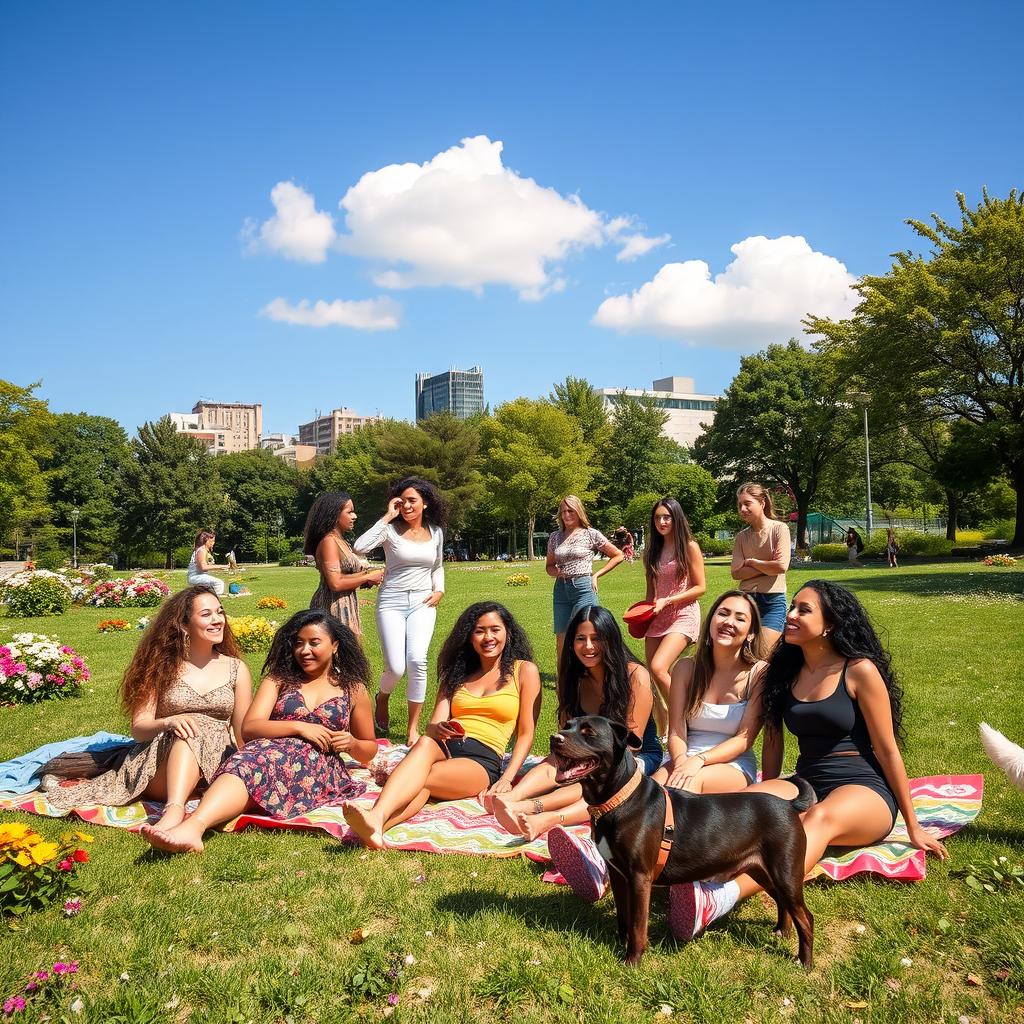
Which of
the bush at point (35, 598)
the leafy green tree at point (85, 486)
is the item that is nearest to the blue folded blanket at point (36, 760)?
the bush at point (35, 598)

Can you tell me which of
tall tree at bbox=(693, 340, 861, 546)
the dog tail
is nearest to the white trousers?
the dog tail

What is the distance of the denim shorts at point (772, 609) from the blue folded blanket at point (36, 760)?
5104 millimetres

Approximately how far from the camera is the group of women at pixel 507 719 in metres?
4.27

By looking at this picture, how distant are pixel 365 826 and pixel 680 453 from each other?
214 ft

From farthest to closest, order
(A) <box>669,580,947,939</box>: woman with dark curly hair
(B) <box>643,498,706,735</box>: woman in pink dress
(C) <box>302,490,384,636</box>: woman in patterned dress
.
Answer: (C) <box>302,490,384,636</box>: woman in patterned dress
(B) <box>643,498,706,735</box>: woman in pink dress
(A) <box>669,580,947,939</box>: woman with dark curly hair

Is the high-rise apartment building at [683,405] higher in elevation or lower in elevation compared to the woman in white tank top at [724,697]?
higher

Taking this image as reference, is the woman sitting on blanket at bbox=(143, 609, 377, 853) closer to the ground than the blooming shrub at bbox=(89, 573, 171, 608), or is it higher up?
higher up

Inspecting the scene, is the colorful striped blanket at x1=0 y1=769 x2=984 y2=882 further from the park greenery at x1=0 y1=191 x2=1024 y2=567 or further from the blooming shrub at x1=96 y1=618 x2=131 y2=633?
the park greenery at x1=0 y1=191 x2=1024 y2=567

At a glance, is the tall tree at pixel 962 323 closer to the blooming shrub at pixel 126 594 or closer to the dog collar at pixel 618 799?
the blooming shrub at pixel 126 594

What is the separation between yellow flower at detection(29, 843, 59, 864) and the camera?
3.71 metres

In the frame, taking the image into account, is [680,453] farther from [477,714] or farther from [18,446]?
[477,714]

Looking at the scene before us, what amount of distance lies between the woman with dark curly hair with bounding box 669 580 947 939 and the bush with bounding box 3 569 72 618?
19672 millimetres

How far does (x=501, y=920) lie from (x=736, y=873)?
1088mm

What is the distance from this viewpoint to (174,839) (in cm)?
434
